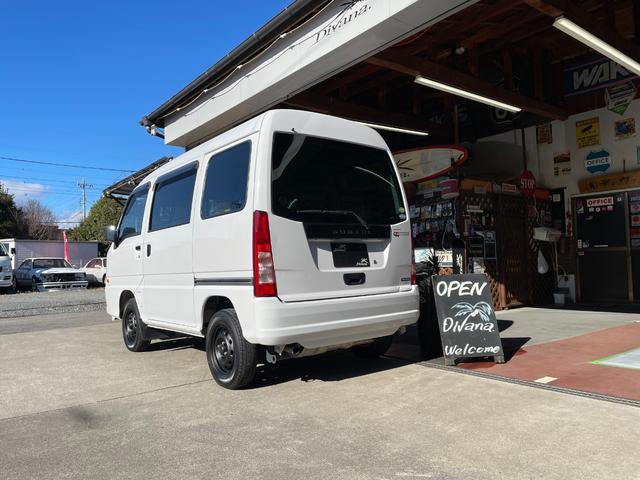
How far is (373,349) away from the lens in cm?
610

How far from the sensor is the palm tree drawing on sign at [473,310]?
5.71m

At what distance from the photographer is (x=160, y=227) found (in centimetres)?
621

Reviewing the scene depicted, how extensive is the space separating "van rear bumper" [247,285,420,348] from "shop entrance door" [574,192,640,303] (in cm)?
692

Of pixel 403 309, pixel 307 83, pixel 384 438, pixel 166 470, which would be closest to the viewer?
pixel 166 470

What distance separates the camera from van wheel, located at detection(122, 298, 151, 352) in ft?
22.7

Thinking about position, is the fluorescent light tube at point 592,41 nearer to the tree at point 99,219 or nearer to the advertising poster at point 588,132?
the advertising poster at point 588,132

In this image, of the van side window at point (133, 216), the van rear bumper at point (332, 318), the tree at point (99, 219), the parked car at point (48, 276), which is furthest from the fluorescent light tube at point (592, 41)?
the tree at point (99, 219)

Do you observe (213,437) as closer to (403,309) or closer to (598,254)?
(403,309)

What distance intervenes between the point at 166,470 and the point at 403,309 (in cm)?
282

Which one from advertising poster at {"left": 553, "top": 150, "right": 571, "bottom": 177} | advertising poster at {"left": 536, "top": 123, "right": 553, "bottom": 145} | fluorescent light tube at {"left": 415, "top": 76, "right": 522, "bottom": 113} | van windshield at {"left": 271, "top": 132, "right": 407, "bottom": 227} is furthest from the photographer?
advertising poster at {"left": 536, "top": 123, "right": 553, "bottom": 145}

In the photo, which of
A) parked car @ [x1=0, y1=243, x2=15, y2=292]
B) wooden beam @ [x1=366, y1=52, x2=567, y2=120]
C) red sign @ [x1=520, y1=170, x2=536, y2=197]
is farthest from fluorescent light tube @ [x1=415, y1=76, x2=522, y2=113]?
parked car @ [x1=0, y1=243, x2=15, y2=292]

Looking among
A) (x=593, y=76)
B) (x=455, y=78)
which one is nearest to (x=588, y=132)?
(x=593, y=76)

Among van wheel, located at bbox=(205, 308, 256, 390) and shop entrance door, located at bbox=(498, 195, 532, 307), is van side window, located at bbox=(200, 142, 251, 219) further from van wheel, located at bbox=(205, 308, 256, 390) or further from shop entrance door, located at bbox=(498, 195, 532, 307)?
shop entrance door, located at bbox=(498, 195, 532, 307)

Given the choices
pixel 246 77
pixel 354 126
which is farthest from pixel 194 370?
pixel 246 77
